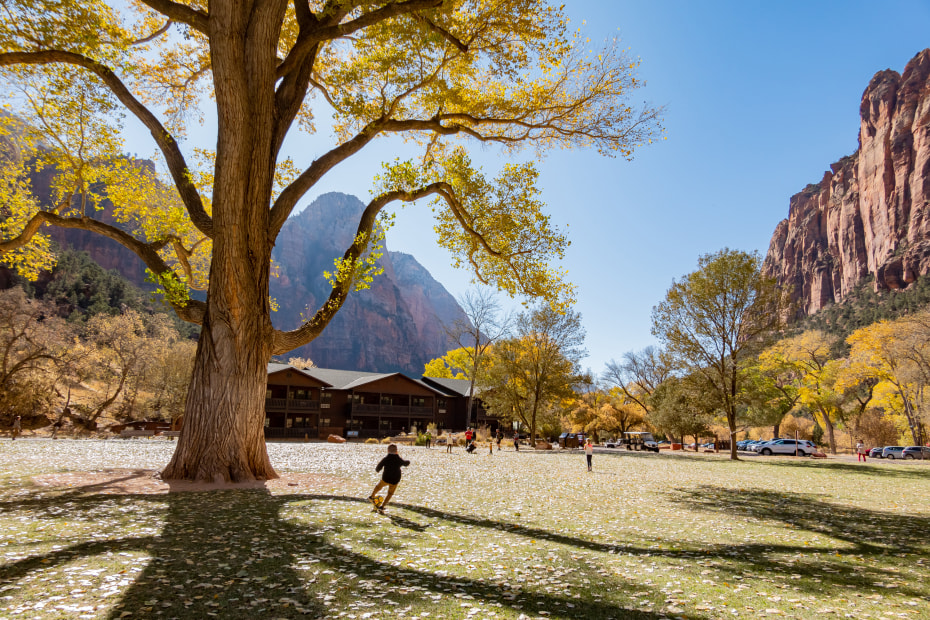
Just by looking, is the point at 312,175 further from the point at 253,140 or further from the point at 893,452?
the point at 893,452

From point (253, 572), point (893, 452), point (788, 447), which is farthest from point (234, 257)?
point (893, 452)

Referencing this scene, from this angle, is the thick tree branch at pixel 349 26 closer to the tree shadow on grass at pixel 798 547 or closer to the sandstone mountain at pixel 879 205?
the tree shadow on grass at pixel 798 547

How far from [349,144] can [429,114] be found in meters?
3.91

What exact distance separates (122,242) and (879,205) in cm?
18108

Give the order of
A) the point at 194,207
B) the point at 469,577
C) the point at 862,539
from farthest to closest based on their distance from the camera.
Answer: the point at 194,207 → the point at 862,539 → the point at 469,577

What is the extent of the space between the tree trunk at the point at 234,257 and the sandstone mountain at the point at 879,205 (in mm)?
132829

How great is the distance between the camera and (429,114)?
1761 centimetres

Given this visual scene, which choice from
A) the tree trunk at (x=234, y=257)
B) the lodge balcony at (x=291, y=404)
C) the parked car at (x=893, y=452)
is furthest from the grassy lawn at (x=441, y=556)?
the parked car at (x=893, y=452)

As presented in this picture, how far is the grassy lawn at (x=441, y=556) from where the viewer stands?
4.81 metres

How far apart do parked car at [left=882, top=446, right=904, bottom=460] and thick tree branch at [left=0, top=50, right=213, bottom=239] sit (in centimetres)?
6062

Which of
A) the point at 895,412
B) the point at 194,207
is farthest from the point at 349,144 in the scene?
the point at 895,412

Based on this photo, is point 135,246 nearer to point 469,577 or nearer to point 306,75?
point 306,75

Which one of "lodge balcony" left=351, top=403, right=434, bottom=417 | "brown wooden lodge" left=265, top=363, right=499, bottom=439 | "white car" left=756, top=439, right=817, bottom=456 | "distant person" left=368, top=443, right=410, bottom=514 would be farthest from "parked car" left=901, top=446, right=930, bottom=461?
"distant person" left=368, top=443, right=410, bottom=514

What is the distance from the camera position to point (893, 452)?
1809 inches
